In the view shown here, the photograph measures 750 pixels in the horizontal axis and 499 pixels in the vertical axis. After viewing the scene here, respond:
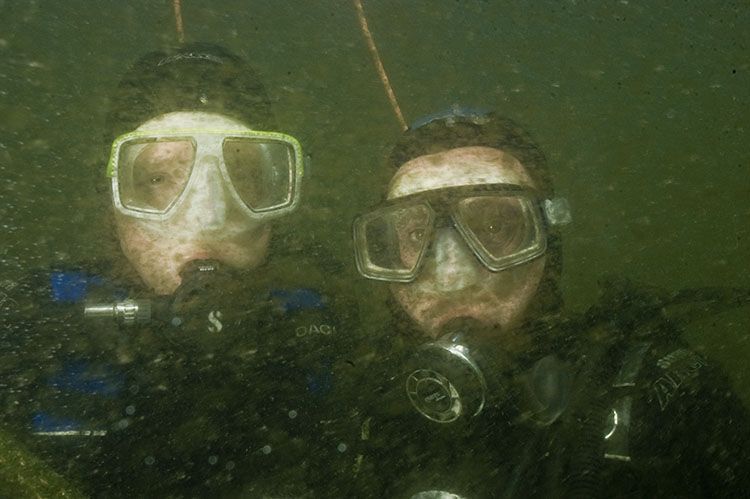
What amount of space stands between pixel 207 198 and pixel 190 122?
0.54 meters

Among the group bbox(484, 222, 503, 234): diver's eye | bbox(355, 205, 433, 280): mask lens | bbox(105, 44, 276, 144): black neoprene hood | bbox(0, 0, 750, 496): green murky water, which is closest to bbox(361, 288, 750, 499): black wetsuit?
bbox(355, 205, 433, 280): mask lens

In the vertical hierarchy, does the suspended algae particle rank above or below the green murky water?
above

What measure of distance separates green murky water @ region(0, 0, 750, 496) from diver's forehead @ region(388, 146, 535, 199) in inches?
405

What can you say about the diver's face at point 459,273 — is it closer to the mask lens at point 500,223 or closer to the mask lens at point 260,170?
the mask lens at point 500,223

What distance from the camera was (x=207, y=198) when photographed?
11.0 ft

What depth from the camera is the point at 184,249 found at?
3.29 metres

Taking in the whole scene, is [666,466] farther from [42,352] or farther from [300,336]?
[42,352]

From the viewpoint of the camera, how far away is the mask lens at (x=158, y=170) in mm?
3432

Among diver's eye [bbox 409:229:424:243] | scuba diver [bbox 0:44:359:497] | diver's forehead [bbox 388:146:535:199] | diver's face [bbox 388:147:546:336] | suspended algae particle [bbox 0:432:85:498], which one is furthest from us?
diver's eye [bbox 409:229:424:243]

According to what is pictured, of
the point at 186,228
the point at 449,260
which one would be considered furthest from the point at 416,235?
the point at 186,228

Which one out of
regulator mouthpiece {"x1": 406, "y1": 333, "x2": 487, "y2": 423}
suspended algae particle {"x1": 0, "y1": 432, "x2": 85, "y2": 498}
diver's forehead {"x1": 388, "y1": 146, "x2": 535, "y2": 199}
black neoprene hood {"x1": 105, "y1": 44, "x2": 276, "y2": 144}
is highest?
black neoprene hood {"x1": 105, "y1": 44, "x2": 276, "y2": 144}

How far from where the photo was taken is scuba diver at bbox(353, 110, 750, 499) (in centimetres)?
290

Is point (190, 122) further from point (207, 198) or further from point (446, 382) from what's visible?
point (446, 382)

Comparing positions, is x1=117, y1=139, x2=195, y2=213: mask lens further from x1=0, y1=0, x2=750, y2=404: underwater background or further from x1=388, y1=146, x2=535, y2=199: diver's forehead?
x1=0, y1=0, x2=750, y2=404: underwater background
